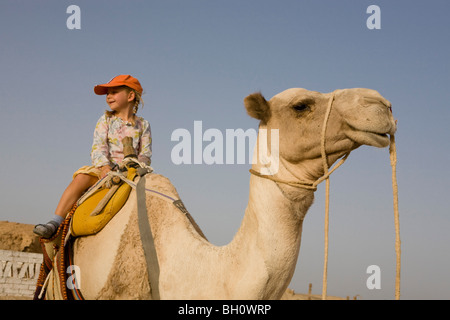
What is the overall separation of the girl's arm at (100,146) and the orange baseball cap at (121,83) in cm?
35

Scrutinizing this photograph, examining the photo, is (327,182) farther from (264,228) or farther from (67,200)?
(67,200)

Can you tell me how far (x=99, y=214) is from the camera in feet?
13.6

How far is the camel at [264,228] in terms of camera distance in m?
3.25

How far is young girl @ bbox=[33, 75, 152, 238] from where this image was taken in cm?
479

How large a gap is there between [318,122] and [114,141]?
7.83ft

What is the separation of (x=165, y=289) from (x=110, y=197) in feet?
3.46

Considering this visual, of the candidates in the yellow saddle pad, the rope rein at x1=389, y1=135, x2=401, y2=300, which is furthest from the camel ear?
the yellow saddle pad

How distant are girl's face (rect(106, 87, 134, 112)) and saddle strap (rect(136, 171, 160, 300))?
1326mm

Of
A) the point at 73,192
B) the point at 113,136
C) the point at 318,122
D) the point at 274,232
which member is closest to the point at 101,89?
the point at 113,136

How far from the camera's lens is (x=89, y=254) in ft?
13.4

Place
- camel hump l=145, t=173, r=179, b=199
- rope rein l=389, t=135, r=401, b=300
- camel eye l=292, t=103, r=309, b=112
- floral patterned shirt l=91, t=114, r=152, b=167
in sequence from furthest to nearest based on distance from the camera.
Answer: floral patterned shirt l=91, t=114, r=152, b=167, camel hump l=145, t=173, r=179, b=199, camel eye l=292, t=103, r=309, b=112, rope rein l=389, t=135, r=401, b=300

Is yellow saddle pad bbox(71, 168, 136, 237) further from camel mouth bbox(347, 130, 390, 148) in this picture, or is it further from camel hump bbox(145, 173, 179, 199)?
camel mouth bbox(347, 130, 390, 148)

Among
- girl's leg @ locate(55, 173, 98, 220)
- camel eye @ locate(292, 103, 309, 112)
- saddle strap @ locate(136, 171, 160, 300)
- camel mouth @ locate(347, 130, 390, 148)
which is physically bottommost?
saddle strap @ locate(136, 171, 160, 300)
